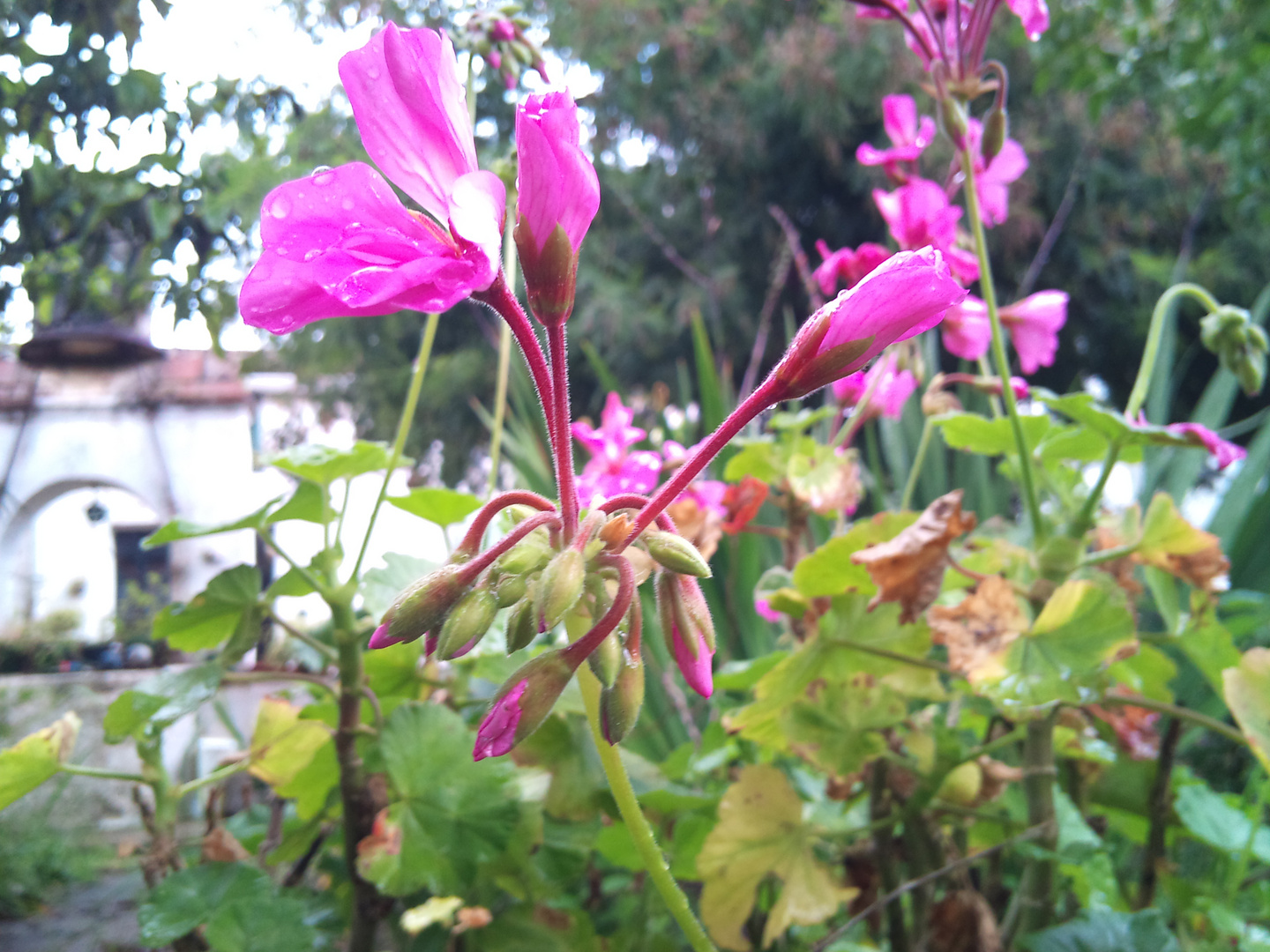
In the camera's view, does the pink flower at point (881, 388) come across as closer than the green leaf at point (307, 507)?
No

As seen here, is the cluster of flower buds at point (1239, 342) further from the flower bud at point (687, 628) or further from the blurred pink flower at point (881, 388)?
the flower bud at point (687, 628)

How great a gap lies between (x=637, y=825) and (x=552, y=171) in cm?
23

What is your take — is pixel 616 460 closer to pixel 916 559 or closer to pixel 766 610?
pixel 766 610

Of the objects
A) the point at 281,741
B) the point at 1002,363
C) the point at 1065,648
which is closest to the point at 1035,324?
the point at 1002,363

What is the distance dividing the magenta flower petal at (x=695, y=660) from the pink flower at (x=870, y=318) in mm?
89

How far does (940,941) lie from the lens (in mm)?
553

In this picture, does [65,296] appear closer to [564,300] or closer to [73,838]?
[564,300]

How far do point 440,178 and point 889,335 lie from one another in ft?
0.49

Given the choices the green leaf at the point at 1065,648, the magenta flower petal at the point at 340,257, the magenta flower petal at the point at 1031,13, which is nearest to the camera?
the magenta flower petal at the point at 340,257

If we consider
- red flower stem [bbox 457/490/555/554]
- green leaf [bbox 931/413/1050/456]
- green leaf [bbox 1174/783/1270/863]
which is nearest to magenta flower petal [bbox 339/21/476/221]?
red flower stem [bbox 457/490/555/554]

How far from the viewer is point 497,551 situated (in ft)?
0.93

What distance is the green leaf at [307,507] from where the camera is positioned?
0.54 meters

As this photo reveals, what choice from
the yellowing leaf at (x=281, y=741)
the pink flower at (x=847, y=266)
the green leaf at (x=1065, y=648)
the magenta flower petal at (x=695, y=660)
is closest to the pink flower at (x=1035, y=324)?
the pink flower at (x=847, y=266)

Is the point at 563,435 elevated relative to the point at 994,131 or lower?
lower
